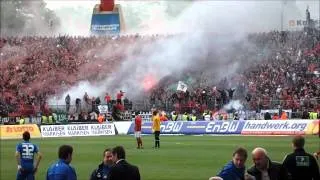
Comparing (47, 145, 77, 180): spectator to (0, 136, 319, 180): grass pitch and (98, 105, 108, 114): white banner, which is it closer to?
(0, 136, 319, 180): grass pitch

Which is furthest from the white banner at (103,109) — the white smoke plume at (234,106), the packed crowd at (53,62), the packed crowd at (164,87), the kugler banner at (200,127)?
the white smoke plume at (234,106)

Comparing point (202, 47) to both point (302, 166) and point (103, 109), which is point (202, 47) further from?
point (302, 166)

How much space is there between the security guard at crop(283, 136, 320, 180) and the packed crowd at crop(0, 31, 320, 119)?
3516 cm

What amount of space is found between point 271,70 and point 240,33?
1031 cm

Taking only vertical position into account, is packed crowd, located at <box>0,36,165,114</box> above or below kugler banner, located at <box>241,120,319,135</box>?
above

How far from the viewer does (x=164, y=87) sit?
59.8 metres

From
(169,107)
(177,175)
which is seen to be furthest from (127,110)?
(177,175)

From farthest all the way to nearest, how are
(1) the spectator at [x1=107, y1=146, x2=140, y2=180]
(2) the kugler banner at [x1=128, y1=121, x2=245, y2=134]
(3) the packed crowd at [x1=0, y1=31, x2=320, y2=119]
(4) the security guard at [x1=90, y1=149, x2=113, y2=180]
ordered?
(3) the packed crowd at [x1=0, y1=31, x2=320, y2=119] → (2) the kugler banner at [x1=128, y1=121, x2=245, y2=134] → (4) the security guard at [x1=90, y1=149, x2=113, y2=180] → (1) the spectator at [x1=107, y1=146, x2=140, y2=180]

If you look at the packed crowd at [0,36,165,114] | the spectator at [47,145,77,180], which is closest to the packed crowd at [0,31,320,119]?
the packed crowd at [0,36,165,114]

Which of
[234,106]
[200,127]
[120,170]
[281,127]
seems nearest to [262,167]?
[120,170]

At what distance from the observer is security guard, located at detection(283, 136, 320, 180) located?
10375 mm

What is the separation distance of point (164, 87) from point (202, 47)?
682cm

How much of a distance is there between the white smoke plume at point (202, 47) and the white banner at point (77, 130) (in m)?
14.8

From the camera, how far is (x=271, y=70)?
181 ft
